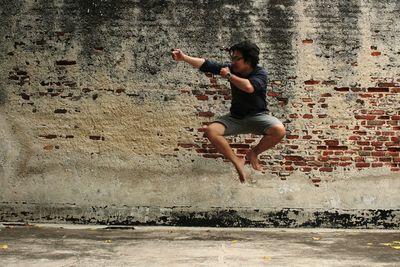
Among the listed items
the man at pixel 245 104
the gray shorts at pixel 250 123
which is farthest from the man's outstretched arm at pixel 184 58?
the gray shorts at pixel 250 123

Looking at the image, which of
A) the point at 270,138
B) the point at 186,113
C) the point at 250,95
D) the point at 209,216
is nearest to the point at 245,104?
the point at 250,95

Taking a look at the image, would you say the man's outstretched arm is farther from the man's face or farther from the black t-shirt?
the man's face

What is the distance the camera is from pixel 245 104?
5215mm

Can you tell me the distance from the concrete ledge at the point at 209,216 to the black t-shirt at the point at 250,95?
2.65 m

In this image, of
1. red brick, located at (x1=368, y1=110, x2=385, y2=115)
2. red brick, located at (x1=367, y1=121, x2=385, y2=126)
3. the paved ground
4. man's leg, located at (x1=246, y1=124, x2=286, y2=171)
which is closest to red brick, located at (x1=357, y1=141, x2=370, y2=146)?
red brick, located at (x1=367, y1=121, x2=385, y2=126)

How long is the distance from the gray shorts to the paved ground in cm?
113

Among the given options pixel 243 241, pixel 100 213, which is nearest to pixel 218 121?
pixel 243 241

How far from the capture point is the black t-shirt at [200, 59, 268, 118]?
4.96 m

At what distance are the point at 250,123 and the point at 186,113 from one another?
2.55m

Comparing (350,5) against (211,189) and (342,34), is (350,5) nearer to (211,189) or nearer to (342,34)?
(342,34)

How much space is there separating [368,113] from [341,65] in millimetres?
726

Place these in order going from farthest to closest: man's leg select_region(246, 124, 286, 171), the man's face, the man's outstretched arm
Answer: man's leg select_region(246, 124, 286, 171) → the man's face → the man's outstretched arm

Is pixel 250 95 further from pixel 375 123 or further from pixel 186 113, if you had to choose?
pixel 375 123

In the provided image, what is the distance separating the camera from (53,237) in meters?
6.39
